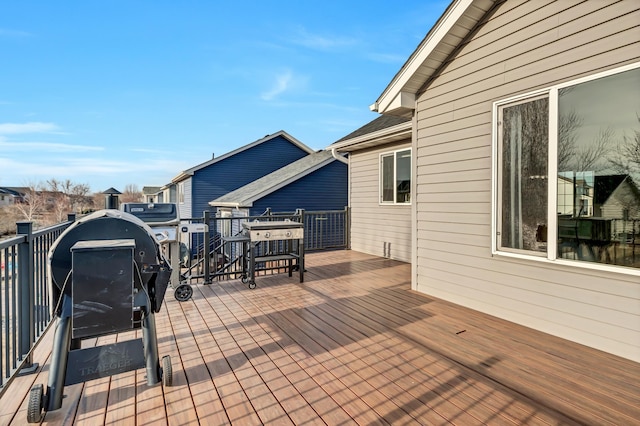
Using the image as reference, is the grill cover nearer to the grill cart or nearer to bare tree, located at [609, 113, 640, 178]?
the grill cart

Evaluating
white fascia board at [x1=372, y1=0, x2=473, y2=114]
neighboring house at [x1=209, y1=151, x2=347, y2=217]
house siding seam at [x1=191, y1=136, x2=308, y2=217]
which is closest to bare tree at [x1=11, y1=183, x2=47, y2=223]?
house siding seam at [x1=191, y1=136, x2=308, y2=217]

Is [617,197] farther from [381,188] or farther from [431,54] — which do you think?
[381,188]

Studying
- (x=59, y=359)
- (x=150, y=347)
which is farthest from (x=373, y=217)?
(x=59, y=359)

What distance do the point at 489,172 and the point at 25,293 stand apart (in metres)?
4.38

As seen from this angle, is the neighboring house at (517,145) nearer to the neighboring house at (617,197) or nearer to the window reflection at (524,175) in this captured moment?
the window reflection at (524,175)

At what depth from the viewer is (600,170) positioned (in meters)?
2.88

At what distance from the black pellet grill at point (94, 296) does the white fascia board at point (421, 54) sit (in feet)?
12.1

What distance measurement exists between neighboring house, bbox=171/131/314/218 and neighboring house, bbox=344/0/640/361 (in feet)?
44.2

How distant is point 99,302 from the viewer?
192 centimetres

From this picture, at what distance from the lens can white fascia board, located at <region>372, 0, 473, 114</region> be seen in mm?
3650

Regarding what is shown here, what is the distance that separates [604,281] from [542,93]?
5.90 feet

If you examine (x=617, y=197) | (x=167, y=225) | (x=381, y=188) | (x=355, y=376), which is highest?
(x=381, y=188)

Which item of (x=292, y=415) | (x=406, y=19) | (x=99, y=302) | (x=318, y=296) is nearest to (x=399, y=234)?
(x=318, y=296)

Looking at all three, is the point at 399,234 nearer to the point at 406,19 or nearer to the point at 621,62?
the point at 621,62
